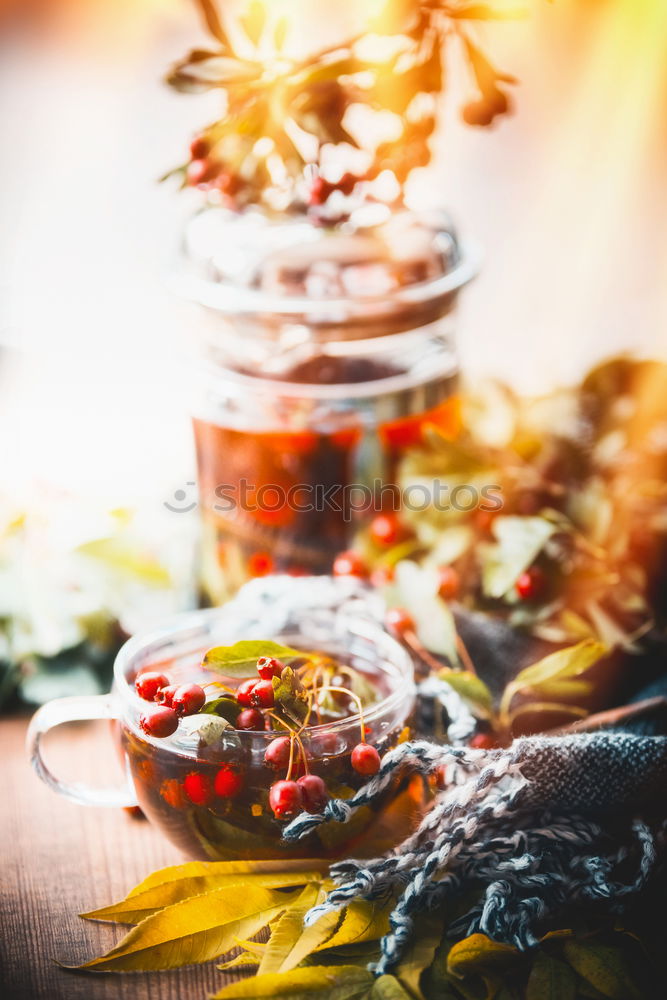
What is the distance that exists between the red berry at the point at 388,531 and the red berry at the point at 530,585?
121 mm

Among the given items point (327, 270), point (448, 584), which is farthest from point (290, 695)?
point (327, 270)

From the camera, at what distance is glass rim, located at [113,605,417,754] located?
50 centimetres

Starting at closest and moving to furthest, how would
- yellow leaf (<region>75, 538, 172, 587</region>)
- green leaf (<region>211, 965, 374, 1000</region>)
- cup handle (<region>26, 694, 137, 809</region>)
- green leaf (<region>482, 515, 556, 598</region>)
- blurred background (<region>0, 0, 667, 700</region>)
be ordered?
green leaf (<region>211, 965, 374, 1000</region>) → cup handle (<region>26, 694, 137, 809</region>) → green leaf (<region>482, 515, 556, 598</region>) → yellow leaf (<region>75, 538, 172, 587</region>) → blurred background (<region>0, 0, 667, 700</region>)

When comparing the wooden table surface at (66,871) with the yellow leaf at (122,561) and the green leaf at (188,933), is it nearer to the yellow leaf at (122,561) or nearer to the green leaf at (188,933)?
the green leaf at (188,933)

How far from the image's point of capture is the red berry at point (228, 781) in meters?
0.49

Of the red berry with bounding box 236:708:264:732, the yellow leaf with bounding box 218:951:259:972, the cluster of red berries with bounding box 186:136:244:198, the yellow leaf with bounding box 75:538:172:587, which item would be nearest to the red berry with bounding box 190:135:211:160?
the cluster of red berries with bounding box 186:136:244:198

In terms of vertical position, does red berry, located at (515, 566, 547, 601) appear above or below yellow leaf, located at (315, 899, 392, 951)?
above

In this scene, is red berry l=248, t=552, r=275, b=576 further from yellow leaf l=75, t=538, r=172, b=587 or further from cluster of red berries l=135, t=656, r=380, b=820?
cluster of red berries l=135, t=656, r=380, b=820

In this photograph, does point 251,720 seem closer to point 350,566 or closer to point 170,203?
point 350,566

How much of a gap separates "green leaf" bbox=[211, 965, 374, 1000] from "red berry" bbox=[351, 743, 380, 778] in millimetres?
91

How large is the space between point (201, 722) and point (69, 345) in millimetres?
842

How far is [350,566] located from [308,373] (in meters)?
0.15

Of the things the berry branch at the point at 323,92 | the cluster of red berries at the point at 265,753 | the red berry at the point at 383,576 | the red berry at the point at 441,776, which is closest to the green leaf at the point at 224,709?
the cluster of red berries at the point at 265,753

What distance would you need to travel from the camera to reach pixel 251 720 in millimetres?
489
